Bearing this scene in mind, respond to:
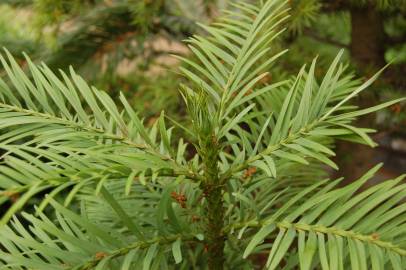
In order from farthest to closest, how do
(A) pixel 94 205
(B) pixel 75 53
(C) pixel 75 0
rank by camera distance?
(B) pixel 75 53, (C) pixel 75 0, (A) pixel 94 205

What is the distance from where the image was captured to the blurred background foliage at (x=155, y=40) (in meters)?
0.73

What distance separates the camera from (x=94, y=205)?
41 centimetres

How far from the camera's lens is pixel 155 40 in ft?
2.93

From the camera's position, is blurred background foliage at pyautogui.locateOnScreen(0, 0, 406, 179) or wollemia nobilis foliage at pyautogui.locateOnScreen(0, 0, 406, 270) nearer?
wollemia nobilis foliage at pyautogui.locateOnScreen(0, 0, 406, 270)

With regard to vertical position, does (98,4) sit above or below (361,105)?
above

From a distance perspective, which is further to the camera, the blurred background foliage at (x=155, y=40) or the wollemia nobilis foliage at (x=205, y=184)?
the blurred background foliage at (x=155, y=40)

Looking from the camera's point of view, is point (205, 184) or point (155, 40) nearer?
point (205, 184)

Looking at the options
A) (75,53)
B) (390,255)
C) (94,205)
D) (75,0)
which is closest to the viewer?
(390,255)

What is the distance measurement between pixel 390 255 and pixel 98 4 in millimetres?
673

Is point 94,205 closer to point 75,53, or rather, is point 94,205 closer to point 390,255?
point 390,255

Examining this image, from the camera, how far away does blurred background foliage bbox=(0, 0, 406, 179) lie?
2.38ft

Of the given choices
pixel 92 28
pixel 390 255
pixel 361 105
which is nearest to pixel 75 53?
pixel 92 28

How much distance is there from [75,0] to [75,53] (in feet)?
0.44

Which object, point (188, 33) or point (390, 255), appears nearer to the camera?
point (390, 255)
